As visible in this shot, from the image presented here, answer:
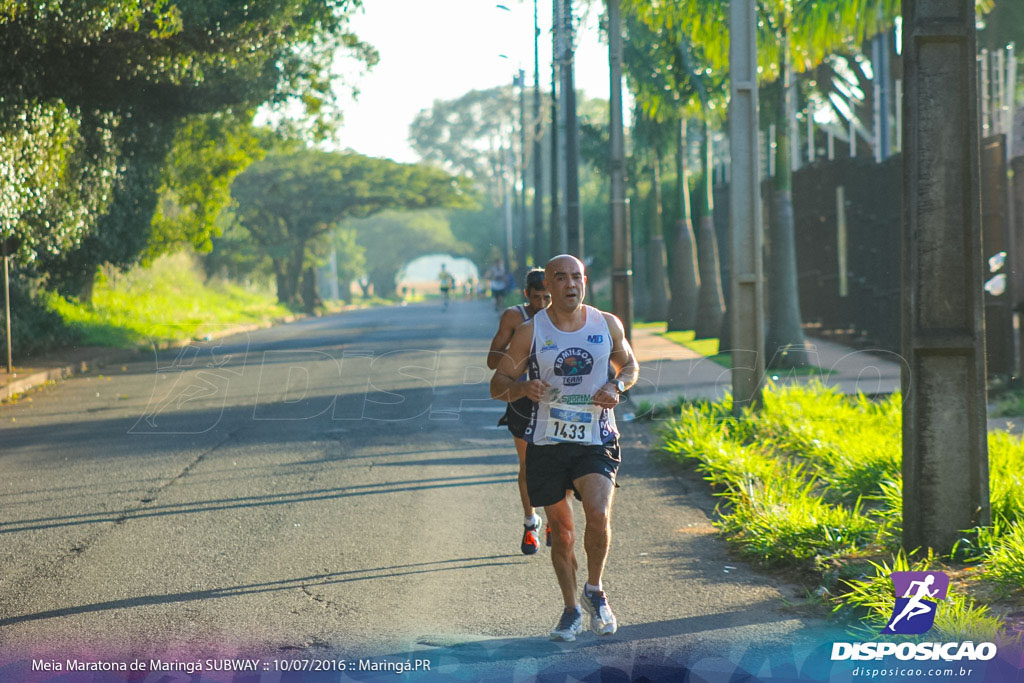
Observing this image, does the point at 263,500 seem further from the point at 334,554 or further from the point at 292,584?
the point at 292,584

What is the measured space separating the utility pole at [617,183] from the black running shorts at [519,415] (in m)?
10.0

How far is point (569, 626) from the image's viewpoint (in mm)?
5703

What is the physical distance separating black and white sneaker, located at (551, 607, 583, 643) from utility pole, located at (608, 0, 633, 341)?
37.6ft

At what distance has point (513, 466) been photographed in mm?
10953

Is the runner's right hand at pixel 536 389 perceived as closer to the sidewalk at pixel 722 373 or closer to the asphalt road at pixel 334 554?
the asphalt road at pixel 334 554

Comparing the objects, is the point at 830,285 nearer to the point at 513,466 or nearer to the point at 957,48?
the point at 513,466

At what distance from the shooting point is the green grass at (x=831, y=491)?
6320 millimetres

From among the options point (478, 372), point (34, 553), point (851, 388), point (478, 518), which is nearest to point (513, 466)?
point (478, 518)

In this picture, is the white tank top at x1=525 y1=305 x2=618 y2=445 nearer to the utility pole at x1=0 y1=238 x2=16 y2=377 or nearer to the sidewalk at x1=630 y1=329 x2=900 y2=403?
the sidewalk at x1=630 y1=329 x2=900 y2=403

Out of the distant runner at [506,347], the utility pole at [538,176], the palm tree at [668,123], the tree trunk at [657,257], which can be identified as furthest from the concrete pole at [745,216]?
the utility pole at [538,176]

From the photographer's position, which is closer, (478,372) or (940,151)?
(940,151)

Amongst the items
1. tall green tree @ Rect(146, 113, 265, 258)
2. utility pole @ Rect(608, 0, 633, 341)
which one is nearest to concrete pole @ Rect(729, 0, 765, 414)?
utility pole @ Rect(608, 0, 633, 341)

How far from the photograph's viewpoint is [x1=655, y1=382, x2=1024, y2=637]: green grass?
632cm

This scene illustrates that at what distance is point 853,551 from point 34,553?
4873 millimetres
